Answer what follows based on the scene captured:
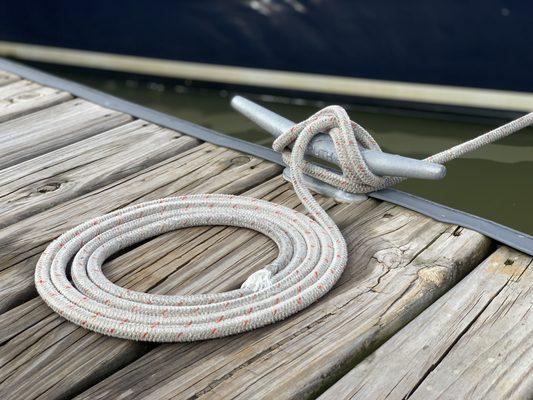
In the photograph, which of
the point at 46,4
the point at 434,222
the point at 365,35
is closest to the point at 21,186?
the point at 434,222

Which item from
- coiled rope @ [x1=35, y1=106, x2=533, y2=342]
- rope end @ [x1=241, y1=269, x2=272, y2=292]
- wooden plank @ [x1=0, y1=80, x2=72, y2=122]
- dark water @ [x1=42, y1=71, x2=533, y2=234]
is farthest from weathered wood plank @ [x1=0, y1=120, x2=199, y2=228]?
dark water @ [x1=42, y1=71, x2=533, y2=234]

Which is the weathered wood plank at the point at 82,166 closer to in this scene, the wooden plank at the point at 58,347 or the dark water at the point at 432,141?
the wooden plank at the point at 58,347

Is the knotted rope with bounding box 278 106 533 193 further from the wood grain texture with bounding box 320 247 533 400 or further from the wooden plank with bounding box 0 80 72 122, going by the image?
the wooden plank with bounding box 0 80 72 122

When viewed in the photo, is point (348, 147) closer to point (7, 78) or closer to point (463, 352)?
point (463, 352)

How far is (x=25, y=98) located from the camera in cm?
277

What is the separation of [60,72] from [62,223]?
3881 mm

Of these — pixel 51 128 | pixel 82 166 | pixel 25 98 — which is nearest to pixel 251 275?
pixel 82 166

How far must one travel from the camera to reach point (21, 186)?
6.78 feet

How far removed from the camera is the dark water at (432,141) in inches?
134

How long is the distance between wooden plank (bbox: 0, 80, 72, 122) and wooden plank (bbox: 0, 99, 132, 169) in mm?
44

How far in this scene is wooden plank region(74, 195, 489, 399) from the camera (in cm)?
129

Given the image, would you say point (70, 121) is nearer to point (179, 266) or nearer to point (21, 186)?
point (21, 186)

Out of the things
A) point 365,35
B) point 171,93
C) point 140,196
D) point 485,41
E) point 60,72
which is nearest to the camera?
point 140,196

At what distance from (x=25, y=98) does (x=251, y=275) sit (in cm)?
160
